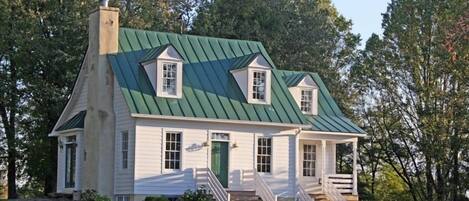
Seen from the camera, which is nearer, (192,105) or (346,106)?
(192,105)

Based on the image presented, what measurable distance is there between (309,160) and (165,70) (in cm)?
787

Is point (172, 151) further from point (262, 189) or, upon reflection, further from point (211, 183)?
point (262, 189)

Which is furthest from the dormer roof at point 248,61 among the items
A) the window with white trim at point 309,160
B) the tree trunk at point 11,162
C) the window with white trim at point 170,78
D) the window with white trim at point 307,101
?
the tree trunk at point 11,162

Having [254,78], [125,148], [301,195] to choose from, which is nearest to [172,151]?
[125,148]

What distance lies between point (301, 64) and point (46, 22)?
13.4 meters

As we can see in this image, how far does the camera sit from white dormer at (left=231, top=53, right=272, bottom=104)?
1252 inches

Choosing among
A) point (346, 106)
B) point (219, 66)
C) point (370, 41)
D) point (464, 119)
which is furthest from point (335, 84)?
point (219, 66)

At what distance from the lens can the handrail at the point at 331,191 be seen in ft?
108

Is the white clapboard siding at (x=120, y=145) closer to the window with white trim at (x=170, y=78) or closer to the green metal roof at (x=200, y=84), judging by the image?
the green metal roof at (x=200, y=84)

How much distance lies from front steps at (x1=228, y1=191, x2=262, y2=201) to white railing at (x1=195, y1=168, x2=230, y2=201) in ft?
2.75

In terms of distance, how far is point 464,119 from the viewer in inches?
1537

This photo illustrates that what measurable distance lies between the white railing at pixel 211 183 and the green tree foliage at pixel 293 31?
1621 centimetres

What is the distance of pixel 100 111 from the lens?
30750 mm

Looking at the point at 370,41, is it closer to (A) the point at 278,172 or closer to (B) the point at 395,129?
(B) the point at 395,129
